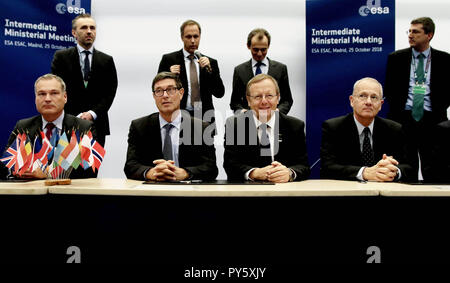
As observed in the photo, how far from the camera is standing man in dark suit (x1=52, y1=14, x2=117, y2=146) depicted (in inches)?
168

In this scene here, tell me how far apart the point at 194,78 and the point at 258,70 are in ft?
2.15

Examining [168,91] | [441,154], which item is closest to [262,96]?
[168,91]

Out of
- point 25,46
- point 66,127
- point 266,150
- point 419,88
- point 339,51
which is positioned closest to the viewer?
point 266,150

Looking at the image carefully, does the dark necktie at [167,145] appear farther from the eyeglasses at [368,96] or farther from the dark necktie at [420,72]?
the dark necktie at [420,72]

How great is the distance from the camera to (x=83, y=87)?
4277mm

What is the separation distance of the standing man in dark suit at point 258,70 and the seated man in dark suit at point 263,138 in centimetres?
134

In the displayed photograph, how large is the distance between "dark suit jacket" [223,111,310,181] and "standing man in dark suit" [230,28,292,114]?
1.32 metres

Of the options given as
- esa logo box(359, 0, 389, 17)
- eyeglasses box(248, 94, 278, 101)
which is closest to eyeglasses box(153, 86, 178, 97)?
eyeglasses box(248, 94, 278, 101)

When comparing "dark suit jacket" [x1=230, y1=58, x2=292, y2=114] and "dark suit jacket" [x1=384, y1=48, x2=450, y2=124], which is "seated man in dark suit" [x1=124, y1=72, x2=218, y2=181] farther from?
"dark suit jacket" [x1=384, y1=48, x2=450, y2=124]

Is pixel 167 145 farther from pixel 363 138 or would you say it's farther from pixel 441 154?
pixel 441 154
